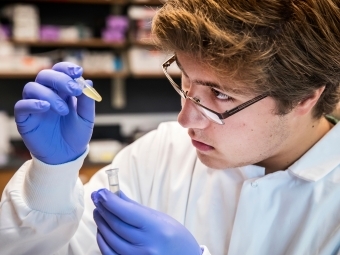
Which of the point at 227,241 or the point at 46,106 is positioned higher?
the point at 46,106

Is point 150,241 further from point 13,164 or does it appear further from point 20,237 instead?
point 13,164

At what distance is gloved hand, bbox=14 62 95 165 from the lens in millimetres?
949

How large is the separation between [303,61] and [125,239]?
559 mm

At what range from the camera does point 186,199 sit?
1254mm

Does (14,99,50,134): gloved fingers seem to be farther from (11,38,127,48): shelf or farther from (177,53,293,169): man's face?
(11,38,127,48): shelf

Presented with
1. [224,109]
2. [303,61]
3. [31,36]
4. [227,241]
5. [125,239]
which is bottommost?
[31,36]

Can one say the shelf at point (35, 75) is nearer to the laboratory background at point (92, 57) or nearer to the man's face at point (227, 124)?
the laboratory background at point (92, 57)

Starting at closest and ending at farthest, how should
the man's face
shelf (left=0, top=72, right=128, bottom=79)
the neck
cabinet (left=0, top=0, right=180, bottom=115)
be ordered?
the man's face → the neck → shelf (left=0, top=72, right=128, bottom=79) → cabinet (left=0, top=0, right=180, bottom=115)

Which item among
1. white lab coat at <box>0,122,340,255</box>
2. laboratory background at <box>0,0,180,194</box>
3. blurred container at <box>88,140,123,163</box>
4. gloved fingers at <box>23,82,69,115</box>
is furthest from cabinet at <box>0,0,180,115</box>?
gloved fingers at <box>23,82,69,115</box>

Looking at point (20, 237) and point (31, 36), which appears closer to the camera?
point (20, 237)

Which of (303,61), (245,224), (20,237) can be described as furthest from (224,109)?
(20,237)

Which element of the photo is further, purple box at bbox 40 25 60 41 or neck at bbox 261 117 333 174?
purple box at bbox 40 25 60 41

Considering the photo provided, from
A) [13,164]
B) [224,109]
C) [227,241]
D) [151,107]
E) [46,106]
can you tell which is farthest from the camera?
[151,107]

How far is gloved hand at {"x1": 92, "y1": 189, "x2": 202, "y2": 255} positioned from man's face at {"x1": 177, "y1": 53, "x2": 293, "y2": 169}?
24 cm
